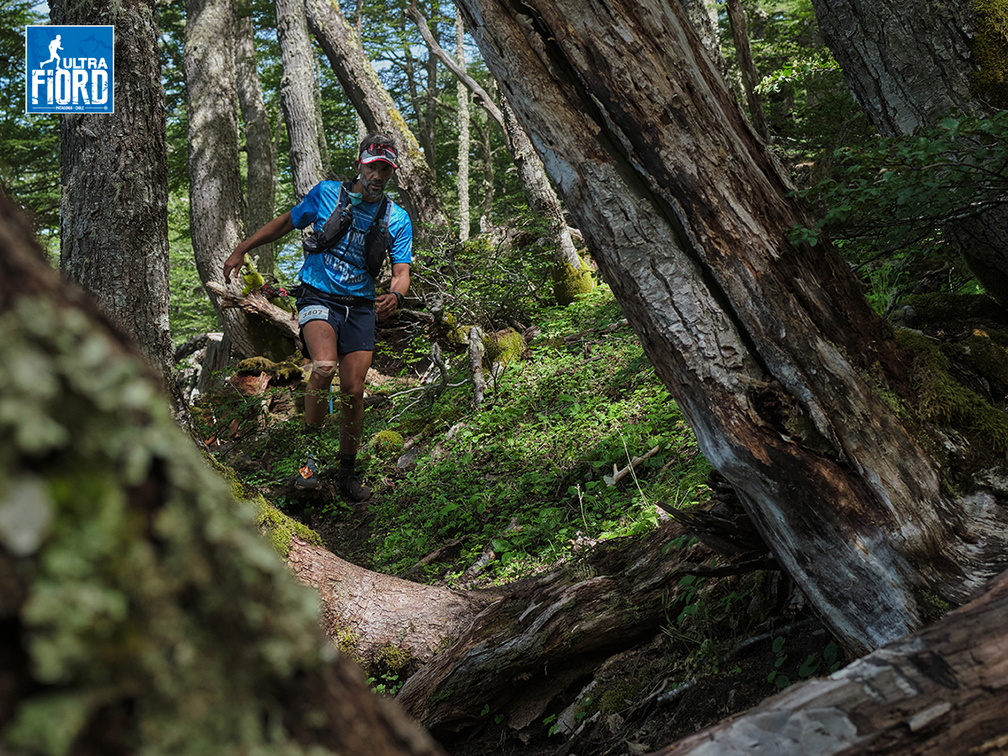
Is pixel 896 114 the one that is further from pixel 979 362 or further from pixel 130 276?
pixel 130 276

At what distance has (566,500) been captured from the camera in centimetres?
533

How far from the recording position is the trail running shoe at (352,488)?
6.66 metres

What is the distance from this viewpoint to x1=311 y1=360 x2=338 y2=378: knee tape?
241 inches

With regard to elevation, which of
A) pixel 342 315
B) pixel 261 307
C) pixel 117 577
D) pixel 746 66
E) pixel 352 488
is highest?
pixel 746 66

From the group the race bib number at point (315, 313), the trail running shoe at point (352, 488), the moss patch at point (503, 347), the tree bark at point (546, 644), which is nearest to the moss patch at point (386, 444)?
the trail running shoe at point (352, 488)

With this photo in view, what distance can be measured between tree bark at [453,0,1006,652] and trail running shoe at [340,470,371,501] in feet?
15.5

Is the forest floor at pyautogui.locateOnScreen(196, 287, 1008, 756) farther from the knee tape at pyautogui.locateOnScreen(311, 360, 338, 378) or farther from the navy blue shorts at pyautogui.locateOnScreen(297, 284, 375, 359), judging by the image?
the navy blue shorts at pyautogui.locateOnScreen(297, 284, 375, 359)

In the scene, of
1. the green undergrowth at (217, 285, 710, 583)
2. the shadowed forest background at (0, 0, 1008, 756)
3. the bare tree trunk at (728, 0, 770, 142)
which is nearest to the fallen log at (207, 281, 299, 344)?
the green undergrowth at (217, 285, 710, 583)

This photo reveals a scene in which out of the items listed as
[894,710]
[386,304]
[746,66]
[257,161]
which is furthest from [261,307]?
[894,710]

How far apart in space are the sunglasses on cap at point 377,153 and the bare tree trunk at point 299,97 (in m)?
7.35

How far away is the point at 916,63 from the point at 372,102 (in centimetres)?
1052

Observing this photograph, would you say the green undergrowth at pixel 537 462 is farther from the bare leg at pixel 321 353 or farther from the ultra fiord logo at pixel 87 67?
the ultra fiord logo at pixel 87 67

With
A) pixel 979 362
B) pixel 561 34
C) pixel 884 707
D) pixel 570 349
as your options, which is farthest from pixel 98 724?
pixel 570 349

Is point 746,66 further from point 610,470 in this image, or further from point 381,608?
point 381,608
